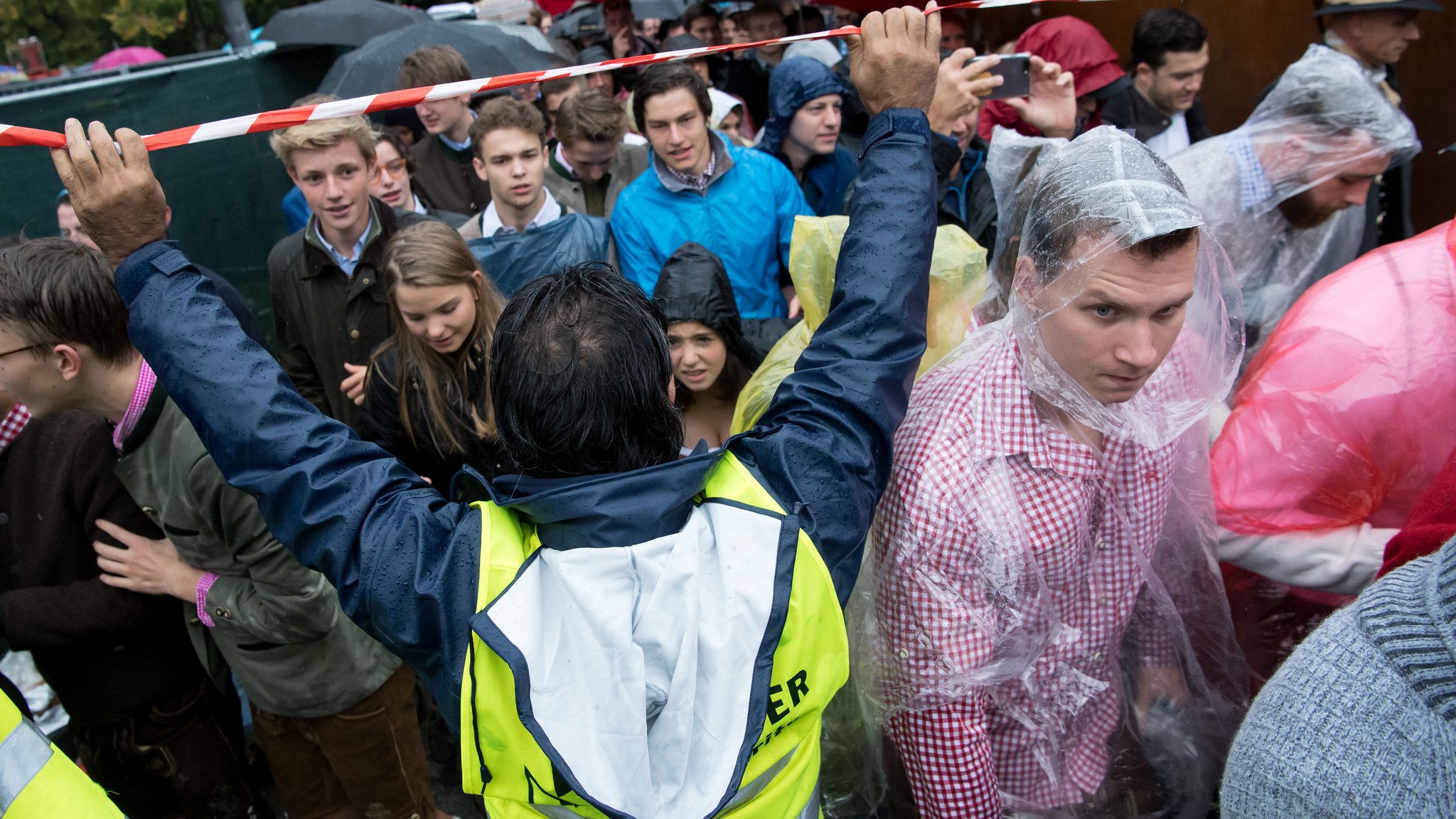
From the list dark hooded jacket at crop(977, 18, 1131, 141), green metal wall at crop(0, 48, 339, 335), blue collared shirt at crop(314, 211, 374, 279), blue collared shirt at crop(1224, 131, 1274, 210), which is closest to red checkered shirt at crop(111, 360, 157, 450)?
blue collared shirt at crop(314, 211, 374, 279)

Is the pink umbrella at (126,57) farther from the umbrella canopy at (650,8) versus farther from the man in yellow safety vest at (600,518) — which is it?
the man in yellow safety vest at (600,518)

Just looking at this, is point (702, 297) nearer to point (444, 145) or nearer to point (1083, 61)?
point (444, 145)

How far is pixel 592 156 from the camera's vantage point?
456 cm

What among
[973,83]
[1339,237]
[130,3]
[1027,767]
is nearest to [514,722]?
[1027,767]

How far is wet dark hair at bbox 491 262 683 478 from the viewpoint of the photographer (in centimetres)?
132

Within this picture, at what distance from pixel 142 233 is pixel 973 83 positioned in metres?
1.59

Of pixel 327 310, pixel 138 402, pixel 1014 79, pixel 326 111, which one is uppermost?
pixel 326 111

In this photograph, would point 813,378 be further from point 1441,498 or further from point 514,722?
point 1441,498

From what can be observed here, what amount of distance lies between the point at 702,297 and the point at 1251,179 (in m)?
1.83

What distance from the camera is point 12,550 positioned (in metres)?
2.47

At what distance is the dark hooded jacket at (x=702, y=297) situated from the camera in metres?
2.93

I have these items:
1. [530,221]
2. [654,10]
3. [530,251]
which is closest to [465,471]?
[530,251]

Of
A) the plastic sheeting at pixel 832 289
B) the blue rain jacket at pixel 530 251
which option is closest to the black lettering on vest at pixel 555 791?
the plastic sheeting at pixel 832 289

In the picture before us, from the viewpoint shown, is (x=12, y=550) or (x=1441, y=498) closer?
(x=1441, y=498)
